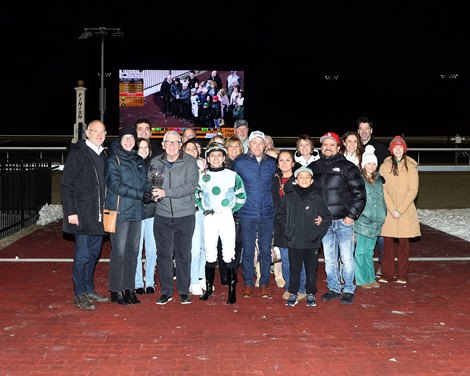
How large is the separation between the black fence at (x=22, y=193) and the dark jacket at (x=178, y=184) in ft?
16.6

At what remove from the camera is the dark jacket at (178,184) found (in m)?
6.90

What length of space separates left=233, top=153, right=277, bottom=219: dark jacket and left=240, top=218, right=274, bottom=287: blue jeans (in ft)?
0.30

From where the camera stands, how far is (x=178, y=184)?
22.7ft

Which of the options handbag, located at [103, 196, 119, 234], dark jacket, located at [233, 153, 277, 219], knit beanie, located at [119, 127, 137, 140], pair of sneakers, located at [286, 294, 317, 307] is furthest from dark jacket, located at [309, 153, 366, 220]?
handbag, located at [103, 196, 119, 234]

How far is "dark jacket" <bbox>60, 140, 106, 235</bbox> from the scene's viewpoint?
6688mm

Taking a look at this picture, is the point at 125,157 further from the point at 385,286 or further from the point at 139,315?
the point at 385,286

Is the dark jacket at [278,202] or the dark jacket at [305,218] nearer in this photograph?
the dark jacket at [305,218]

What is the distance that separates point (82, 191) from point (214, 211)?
4.58 feet

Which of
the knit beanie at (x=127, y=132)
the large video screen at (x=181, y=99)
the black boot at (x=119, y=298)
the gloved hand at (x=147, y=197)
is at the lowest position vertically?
the black boot at (x=119, y=298)

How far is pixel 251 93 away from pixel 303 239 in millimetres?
61565

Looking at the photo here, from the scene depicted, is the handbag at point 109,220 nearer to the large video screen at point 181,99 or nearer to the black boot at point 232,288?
the black boot at point 232,288

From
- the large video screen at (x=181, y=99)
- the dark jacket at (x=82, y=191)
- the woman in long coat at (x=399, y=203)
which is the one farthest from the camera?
the large video screen at (x=181, y=99)

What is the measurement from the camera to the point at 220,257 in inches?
307

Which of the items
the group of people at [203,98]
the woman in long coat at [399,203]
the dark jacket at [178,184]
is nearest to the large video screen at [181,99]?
the group of people at [203,98]
